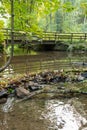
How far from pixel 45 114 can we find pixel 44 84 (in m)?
3.37

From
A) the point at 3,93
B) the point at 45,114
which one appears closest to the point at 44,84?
the point at 3,93

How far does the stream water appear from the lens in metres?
7.09

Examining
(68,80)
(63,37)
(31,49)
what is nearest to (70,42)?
(63,37)

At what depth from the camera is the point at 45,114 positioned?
26.2 feet

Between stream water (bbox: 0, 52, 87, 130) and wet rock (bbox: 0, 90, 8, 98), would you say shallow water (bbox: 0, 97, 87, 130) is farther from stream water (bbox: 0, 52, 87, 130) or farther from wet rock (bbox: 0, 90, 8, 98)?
wet rock (bbox: 0, 90, 8, 98)

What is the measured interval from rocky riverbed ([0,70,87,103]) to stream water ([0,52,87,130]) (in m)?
0.42

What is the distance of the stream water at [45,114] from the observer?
23.3 ft

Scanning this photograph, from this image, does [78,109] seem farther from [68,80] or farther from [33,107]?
[68,80]

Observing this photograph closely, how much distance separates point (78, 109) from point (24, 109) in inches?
69.5

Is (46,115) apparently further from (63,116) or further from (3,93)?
(3,93)

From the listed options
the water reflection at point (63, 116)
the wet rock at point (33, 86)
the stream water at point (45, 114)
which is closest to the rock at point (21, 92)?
the stream water at point (45, 114)

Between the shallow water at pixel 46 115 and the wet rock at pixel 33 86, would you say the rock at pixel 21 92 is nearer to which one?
the shallow water at pixel 46 115

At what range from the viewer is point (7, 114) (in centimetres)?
791

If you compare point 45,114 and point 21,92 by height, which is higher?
point 21,92
